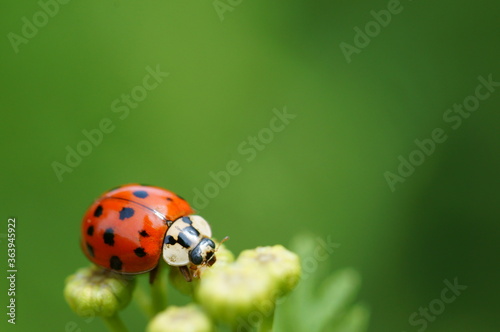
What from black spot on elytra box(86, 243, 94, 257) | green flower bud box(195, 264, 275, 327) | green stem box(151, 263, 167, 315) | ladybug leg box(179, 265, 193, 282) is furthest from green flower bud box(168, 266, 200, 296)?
Result: green flower bud box(195, 264, 275, 327)

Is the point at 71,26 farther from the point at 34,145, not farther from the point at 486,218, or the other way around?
the point at 486,218

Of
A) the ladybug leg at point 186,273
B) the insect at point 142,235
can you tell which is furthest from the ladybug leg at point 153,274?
A: the ladybug leg at point 186,273

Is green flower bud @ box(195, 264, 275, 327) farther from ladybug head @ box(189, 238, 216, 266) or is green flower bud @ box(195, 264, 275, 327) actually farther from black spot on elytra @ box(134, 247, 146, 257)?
black spot on elytra @ box(134, 247, 146, 257)

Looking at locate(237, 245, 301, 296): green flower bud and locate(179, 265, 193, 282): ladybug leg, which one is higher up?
locate(237, 245, 301, 296): green flower bud

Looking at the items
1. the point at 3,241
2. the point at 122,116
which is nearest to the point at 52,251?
the point at 3,241

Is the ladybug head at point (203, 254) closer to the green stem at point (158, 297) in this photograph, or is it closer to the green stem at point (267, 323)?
the green stem at point (158, 297)

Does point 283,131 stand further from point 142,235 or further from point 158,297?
point 158,297

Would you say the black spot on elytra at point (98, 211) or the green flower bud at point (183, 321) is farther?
the black spot on elytra at point (98, 211)

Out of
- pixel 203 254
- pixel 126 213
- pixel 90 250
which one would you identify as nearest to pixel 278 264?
pixel 203 254
